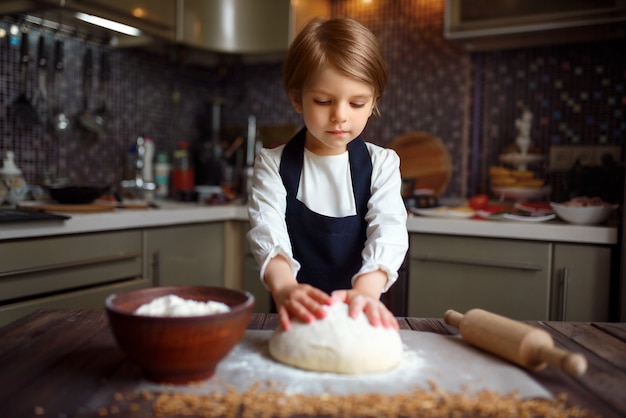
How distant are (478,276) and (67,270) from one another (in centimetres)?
128

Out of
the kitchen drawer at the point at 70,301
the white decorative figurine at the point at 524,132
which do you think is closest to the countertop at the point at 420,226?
the kitchen drawer at the point at 70,301

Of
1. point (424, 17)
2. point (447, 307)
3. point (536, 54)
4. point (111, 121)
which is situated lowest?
point (447, 307)

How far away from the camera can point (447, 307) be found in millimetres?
1924

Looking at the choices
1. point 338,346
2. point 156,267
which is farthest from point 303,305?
point 156,267

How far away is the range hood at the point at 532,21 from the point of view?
6.31ft

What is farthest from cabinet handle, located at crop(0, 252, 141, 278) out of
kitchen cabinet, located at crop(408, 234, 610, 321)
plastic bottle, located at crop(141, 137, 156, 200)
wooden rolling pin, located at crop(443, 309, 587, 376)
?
wooden rolling pin, located at crop(443, 309, 587, 376)

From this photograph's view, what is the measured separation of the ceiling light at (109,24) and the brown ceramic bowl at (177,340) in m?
1.61

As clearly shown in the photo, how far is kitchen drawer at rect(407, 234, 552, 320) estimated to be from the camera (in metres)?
1.78

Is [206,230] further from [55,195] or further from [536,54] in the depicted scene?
[536,54]

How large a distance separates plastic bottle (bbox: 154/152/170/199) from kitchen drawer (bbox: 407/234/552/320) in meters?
1.21

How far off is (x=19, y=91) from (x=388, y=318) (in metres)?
1.81

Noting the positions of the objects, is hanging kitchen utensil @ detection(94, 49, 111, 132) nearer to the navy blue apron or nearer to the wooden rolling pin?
the navy blue apron

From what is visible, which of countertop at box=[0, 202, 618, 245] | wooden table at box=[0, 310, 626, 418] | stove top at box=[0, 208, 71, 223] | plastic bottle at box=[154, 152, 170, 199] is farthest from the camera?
plastic bottle at box=[154, 152, 170, 199]

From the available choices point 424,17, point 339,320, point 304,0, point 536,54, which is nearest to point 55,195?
point 304,0
